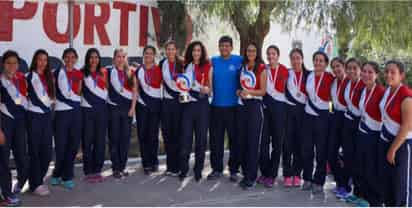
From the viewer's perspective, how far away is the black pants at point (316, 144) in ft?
17.5

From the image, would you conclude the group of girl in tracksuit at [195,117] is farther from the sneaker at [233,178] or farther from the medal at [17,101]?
the sneaker at [233,178]

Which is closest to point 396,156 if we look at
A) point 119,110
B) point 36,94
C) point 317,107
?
point 317,107

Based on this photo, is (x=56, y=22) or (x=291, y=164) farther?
(x=56, y=22)

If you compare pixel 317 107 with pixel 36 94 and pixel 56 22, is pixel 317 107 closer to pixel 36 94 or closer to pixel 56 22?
pixel 36 94

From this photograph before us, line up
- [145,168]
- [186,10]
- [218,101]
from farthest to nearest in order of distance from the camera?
1. [186,10]
2. [145,168]
3. [218,101]

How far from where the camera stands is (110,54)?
9.31 m

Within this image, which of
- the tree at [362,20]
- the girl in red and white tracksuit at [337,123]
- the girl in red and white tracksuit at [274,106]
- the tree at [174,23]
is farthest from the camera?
the tree at [174,23]

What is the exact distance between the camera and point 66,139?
5.44 meters

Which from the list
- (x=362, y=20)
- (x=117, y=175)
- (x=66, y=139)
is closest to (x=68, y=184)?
(x=66, y=139)

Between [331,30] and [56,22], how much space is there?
478 cm

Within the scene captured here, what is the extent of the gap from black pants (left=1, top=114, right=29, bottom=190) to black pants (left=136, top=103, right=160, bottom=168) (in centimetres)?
150

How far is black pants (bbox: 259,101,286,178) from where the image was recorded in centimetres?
560

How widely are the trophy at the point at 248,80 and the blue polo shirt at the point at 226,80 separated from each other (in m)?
0.12

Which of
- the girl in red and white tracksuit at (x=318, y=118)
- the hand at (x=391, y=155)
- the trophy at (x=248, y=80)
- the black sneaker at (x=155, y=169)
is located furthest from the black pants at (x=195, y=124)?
the hand at (x=391, y=155)
